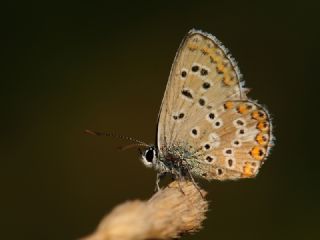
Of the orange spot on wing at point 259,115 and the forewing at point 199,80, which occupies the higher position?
the forewing at point 199,80

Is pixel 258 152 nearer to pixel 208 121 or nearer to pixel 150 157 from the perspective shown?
pixel 208 121

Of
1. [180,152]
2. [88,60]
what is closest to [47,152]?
[88,60]

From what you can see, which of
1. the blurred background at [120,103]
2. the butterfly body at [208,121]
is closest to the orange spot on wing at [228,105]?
the butterfly body at [208,121]

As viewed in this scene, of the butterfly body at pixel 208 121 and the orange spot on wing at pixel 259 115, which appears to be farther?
the orange spot on wing at pixel 259 115

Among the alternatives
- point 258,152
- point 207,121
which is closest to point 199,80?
point 207,121

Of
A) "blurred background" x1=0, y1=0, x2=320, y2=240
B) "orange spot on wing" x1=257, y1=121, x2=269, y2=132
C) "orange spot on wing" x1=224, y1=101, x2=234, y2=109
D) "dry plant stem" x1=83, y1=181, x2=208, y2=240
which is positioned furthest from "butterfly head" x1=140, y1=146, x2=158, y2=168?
"blurred background" x1=0, y1=0, x2=320, y2=240

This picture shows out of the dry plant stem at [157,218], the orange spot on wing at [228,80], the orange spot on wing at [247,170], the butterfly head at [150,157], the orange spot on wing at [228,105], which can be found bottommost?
the dry plant stem at [157,218]

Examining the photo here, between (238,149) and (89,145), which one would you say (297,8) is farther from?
(238,149)

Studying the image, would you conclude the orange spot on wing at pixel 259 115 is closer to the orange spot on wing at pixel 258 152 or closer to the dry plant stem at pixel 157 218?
the orange spot on wing at pixel 258 152

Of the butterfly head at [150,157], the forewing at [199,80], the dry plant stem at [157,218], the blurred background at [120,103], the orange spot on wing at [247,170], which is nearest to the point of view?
the dry plant stem at [157,218]
